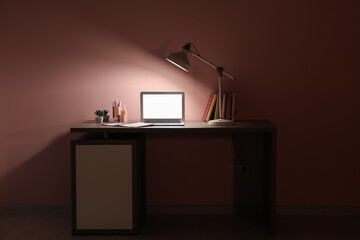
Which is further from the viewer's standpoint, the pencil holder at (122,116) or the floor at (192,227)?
the pencil holder at (122,116)

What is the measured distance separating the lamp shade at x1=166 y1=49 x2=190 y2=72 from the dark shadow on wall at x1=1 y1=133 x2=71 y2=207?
41.0 inches

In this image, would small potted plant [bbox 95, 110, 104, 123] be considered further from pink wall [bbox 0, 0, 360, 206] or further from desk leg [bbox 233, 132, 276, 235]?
desk leg [bbox 233, 132, 276, 235]

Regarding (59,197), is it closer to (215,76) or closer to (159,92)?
(159,92)

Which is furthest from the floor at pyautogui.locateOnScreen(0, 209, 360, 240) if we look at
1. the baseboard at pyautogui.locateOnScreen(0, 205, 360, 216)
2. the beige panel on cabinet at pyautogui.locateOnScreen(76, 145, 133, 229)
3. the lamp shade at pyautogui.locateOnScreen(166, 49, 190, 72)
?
the lamp shade at pyautogui.locateOnScreen(166, 49, 190, 72)

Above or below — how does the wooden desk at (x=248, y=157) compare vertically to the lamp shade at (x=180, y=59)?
below

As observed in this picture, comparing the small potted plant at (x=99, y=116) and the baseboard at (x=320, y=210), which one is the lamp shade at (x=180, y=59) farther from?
the baseboard at (x=320, y=210)

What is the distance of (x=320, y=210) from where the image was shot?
3.42 m

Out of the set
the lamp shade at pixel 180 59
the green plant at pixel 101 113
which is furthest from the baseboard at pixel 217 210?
the lamp shade at pixel 180 59

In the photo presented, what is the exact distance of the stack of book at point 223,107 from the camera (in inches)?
126

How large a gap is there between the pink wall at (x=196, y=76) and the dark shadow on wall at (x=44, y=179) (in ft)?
0.05

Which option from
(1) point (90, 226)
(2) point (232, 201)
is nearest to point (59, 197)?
(1) point (90, 226)

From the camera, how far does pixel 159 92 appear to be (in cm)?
325

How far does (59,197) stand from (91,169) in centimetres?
71

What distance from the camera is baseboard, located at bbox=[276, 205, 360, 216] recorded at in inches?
134
